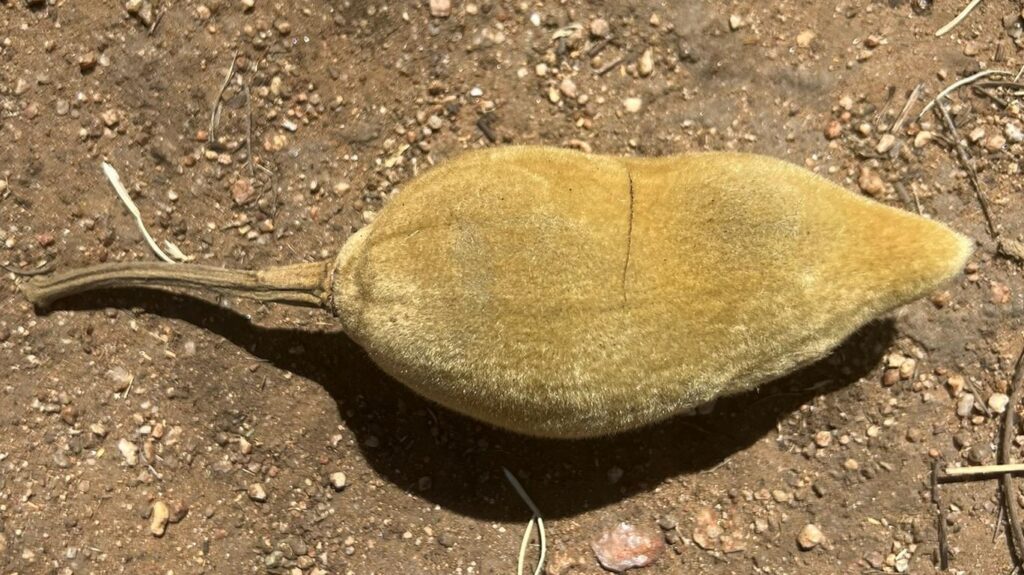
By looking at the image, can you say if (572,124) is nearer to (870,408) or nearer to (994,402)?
(870,408)

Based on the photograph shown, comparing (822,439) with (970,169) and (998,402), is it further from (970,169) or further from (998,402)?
(970,169)

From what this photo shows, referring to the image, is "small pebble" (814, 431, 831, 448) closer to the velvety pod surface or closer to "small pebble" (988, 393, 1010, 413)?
"small pebble" (988, 393, 1010, 413)

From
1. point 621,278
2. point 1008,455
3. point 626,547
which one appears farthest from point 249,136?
point 1008,455

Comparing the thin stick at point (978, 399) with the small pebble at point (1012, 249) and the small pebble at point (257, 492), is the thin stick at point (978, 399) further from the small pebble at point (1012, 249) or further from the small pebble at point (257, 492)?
the small pebble at point (257, 492)

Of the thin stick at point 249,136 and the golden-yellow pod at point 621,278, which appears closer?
the golden-yellow pod at point 621,278

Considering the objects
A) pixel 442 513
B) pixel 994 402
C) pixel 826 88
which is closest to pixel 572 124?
pixel 826 88

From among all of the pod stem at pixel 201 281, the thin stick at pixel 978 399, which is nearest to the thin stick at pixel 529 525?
the pod stem at pixel 201 281

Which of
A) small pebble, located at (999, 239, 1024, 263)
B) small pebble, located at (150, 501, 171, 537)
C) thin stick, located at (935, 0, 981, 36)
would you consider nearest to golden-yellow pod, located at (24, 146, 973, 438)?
small pebble, located at (999, 239, 1024, 263)
